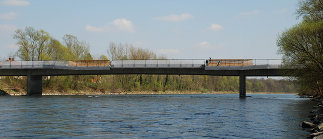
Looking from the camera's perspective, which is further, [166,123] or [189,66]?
[189,66]

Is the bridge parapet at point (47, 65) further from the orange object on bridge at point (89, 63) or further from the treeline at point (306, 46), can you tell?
the treeline at point (306, 46)

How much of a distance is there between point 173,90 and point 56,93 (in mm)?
46662

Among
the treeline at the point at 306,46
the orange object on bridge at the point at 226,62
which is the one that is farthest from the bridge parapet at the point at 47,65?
the treeline at the point at 306,46

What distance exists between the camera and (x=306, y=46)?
4772 cm

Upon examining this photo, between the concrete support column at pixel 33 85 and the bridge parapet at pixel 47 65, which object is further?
A: the concrete support column at pixel 33 85

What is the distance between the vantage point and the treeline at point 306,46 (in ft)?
153

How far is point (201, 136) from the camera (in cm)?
2227

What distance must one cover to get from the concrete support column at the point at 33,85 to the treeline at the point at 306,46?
60091 millimetres

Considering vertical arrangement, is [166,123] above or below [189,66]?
below

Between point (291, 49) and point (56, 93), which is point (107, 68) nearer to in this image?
point (56, 93)

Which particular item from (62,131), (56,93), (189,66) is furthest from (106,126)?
(56,93)

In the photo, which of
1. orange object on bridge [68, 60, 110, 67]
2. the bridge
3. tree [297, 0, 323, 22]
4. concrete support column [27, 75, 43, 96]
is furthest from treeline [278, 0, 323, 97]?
concrete support column [27, 75, 43, 96]

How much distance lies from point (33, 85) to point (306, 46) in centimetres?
6484

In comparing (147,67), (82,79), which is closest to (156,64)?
(147,67)
